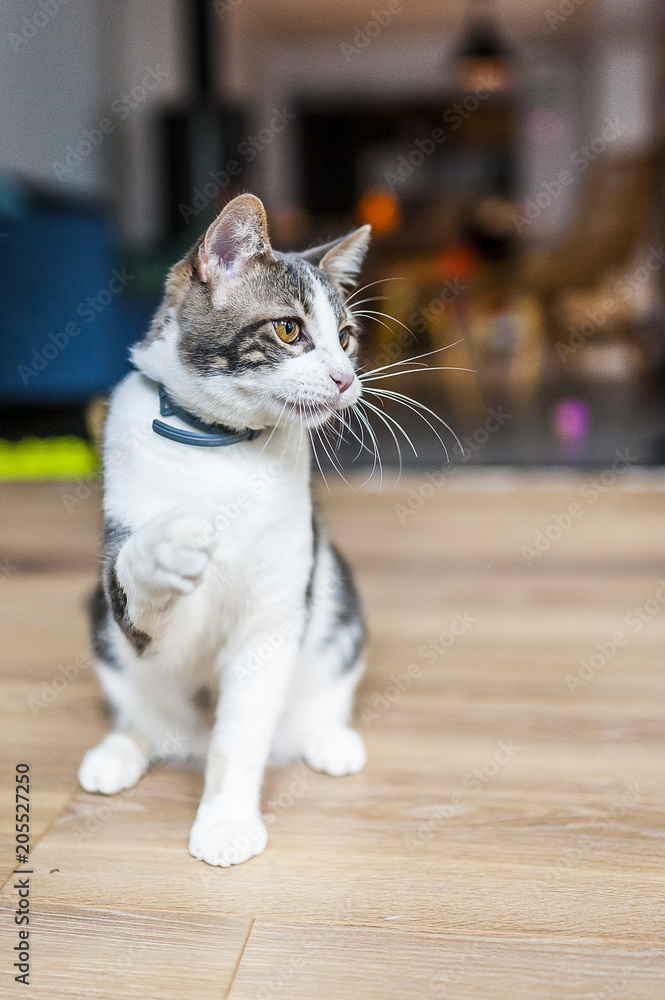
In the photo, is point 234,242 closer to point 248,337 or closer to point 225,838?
point 248,337

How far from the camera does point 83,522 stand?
97.5 inches

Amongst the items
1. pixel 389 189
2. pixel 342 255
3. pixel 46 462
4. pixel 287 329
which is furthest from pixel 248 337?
pixel 389 189

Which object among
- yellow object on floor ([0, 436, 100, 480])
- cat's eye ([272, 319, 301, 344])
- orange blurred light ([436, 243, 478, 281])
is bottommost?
yellow object on floor ([0, 436, 100, 480])

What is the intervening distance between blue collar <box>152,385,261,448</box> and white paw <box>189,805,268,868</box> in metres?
0.43

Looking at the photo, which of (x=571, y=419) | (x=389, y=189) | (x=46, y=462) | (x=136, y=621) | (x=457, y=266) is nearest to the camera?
(x=136, y=621)

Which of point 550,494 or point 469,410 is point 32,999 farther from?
point 469,410

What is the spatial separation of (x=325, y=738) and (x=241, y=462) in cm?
46

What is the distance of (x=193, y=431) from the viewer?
3.24ft

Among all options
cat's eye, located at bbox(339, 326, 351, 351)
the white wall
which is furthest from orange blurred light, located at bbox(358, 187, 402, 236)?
cat's eye, located at bbox(339, 326, 351, 351)

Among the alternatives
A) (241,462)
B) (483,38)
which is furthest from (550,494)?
(483,38)

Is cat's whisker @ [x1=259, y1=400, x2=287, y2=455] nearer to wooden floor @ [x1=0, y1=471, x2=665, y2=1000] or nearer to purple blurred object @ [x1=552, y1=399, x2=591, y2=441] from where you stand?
wooden floor @ [x1=0, y1=471, x2=665, y2=1000]

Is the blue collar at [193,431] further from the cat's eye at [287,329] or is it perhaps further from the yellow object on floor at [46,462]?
the yellow object on floor at [46,462]

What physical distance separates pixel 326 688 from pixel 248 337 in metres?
0.54

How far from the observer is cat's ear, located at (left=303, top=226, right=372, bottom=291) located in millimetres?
1121
